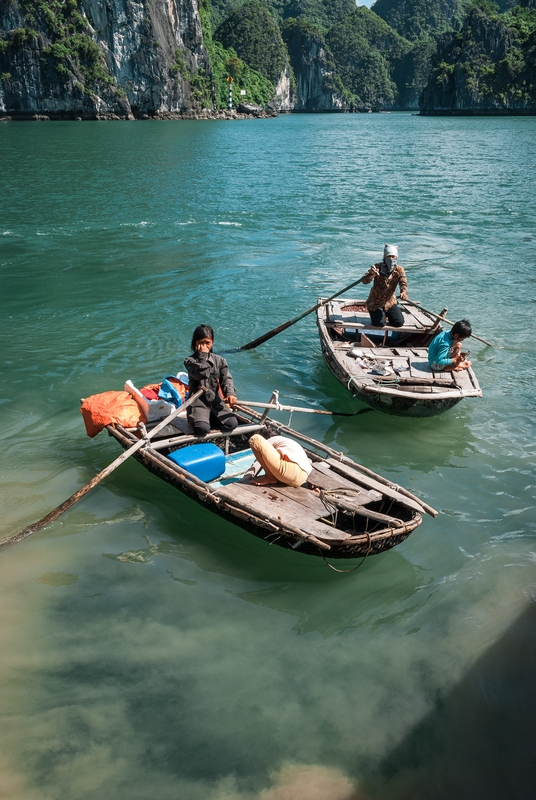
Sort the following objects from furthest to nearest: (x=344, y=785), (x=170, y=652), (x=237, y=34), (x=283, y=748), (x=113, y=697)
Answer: (x=237, y=34) < (x=170, y=652) < (x=113, y=697) < (x=283, y=748) < (x=344, y=785)

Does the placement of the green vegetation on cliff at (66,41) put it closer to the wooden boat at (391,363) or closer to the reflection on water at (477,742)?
the wooden boat at (391,363)

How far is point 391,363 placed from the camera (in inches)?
357

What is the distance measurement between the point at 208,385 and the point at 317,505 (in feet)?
6.37

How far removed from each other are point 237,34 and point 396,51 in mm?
59943

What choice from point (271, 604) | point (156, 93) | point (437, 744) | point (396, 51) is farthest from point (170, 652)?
point (396, 51)

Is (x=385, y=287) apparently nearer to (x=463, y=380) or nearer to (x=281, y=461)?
(x=463, y=380)

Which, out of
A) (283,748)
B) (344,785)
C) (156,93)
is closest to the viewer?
(344,785)

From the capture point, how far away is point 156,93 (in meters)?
78.9

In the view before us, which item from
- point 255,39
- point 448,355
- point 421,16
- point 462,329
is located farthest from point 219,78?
point 421,16

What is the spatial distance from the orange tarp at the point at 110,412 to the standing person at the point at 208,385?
0.76 m

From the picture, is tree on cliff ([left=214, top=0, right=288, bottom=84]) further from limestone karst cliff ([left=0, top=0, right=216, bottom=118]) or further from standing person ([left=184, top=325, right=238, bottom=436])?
standing person ([left=184, top=325, right=238, bottom=436])

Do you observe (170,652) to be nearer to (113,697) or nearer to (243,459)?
(113,697)

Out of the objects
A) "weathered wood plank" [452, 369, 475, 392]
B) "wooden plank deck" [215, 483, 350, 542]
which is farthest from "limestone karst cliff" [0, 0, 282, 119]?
"wooden plank deck" [215, 483, 350, 542]

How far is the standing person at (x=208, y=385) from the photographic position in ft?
22.7
